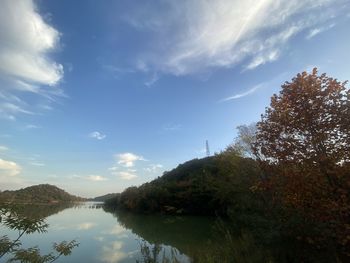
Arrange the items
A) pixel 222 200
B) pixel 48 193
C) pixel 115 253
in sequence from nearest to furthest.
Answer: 1. pixel 115 253
2. pixel 222 200
3. pixel 48 193

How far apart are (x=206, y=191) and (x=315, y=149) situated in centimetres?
4757

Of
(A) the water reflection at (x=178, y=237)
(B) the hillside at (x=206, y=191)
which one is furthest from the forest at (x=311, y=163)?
(B) the hillside at (x=206, y=191)

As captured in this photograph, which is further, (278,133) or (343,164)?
(278,133)

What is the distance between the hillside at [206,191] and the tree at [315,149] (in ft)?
55.5

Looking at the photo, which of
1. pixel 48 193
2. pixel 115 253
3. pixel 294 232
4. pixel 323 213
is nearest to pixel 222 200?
pixel 115 253

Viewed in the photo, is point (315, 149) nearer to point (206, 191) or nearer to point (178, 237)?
point (178, 237)

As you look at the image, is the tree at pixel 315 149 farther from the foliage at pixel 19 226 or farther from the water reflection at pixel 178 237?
the foliage at pixel 19 226

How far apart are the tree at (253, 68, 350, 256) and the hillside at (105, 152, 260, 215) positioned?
1693 centimetres

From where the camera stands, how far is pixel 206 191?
53.3 metres

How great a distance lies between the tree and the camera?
6582 mm

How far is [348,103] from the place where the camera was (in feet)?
21.7

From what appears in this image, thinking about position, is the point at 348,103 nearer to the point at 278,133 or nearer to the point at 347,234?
the point at 278,133

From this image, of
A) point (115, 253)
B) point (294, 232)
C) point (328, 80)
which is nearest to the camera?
point (328, 80)

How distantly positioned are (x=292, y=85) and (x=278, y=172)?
236 centimetres
